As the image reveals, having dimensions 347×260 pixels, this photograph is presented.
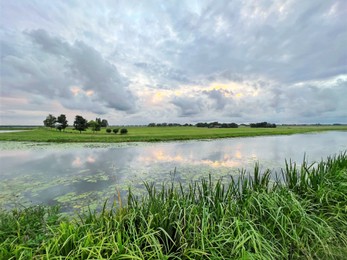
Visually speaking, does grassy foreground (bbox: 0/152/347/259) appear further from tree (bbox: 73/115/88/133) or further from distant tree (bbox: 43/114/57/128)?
distant tree (bbox: 43/114/57/128)

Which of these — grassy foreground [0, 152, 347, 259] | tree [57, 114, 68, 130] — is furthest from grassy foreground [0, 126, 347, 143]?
grassy foreground [0, 152, 347, 259]

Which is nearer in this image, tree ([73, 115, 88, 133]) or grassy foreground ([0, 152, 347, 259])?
grassy foreground ([0, 152, 347, 259])

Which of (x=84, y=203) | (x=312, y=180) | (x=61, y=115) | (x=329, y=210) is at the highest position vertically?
(x=61, y=115)

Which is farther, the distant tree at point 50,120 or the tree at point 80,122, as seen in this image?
the distant tree at point 50,120

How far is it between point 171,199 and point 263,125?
110m

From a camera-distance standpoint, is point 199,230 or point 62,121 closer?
point 199,230

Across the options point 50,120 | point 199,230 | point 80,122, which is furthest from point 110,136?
point 50,120

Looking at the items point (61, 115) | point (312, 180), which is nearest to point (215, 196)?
point (312, 180)

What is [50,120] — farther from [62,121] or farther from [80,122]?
[80,122]

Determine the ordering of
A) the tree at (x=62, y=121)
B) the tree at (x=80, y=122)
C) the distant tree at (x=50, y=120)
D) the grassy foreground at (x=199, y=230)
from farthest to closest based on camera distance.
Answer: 1. the distant tree at (x=50, y=120)
2. the tree at (x=62, y=121)
3. the tree at (x=80, y=122)
4. the grassy foreground at (x=199, y=230)

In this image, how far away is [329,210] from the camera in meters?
4.13

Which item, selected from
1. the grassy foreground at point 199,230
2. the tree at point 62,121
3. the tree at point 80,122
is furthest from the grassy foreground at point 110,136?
the grassy foreground at point 199,230

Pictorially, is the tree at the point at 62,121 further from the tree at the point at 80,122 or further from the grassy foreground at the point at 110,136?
the tree at the point at 80,122

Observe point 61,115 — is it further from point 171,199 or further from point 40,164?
point 171,199
